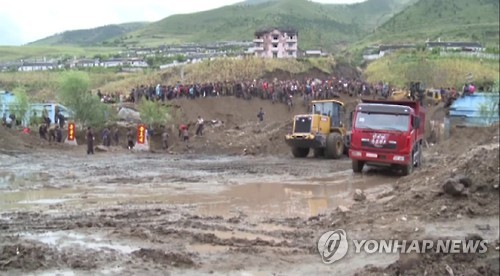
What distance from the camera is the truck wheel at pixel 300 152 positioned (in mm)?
28766

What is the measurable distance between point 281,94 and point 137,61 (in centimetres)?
5310

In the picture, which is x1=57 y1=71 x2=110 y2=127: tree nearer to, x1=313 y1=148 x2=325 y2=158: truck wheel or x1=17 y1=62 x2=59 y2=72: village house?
x1=313 y1=148 x2=325 y2=158: truck wheel

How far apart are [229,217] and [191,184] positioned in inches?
248

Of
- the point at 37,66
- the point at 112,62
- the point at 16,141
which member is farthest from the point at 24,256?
the point at 112,62

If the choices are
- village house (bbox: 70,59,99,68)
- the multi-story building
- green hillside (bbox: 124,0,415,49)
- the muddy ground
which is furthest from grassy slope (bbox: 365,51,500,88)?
village house (bbox: 70,59,99,68)

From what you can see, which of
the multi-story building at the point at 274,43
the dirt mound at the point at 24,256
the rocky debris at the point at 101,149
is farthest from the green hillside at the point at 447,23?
the dirt mound at the point at 24,256

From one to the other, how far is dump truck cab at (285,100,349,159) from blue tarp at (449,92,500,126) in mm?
7824

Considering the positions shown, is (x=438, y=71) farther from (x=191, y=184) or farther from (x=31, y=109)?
(x=191, y=184)

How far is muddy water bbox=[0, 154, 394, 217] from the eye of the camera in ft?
52.3

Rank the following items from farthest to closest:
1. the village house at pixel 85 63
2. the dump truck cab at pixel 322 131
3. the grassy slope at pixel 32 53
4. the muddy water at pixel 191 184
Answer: the grassy slope at pixel 32 53, the village house at pixel 85 63, the dump truck cab at pixel 322 131, the muddy water at pixel 191 184

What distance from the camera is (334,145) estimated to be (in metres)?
27.4

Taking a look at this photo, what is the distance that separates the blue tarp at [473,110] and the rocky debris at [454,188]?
65.6 ft

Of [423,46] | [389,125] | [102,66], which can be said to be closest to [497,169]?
[389,125]

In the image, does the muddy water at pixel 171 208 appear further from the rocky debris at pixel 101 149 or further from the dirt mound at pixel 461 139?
the dirt mound at pixel 461 139
